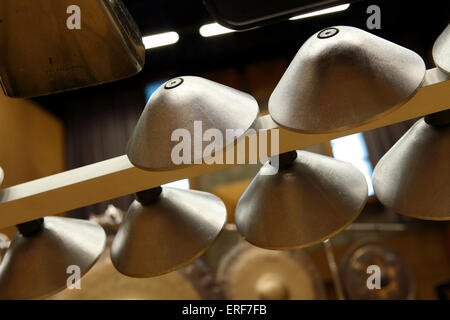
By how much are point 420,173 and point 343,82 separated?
0.26 m

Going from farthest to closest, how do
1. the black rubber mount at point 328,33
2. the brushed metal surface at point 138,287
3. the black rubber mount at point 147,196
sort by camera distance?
1. the brushed metal surface at point 138,287
2. the black rubber mount at point 147,196
3. the black rubber mount at point 328,33

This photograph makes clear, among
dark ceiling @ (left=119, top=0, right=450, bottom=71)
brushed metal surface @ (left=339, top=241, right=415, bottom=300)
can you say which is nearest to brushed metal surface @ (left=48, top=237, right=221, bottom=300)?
brushed metal surface @ (left=339, top=241, right=415, bottom=300)

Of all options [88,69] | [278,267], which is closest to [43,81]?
[88,69]

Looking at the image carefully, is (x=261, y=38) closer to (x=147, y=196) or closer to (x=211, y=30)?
(x=211, y=30)

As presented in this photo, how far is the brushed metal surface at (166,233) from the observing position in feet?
2.41

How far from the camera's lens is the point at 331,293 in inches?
209

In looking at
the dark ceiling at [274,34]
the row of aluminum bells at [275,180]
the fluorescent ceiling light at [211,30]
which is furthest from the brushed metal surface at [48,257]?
the fluorescent ceiling light at [211,30]

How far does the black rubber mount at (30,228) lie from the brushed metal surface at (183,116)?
13.4 inches

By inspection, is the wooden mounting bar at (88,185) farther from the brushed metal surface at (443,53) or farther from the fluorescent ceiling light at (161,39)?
the fluorescent ceiling light at (161,39)

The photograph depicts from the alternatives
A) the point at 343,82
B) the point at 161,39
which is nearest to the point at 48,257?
the point at 343,82

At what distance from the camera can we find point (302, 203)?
0.72 m

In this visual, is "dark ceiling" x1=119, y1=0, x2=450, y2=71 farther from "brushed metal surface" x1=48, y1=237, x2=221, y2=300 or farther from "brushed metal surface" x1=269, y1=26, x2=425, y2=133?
A: "brushed metal surface" x1=269, y1=26, x2=425, y2=133
